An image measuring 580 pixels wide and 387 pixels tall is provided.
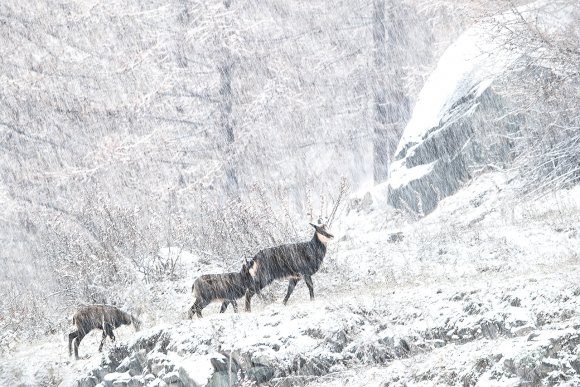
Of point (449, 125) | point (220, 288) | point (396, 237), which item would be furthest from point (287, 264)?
point (449, 125)

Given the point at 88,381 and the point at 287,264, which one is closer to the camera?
the point at 88,381

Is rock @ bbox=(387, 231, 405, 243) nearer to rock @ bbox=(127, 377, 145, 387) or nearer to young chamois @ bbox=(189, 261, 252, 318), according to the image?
young chamois @ bbox=(189, 261, 252, 318)

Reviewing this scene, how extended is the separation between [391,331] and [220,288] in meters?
2.94

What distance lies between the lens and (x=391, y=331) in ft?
26.6

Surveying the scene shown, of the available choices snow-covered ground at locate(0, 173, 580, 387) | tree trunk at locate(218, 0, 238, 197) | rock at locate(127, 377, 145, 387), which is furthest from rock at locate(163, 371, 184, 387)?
tree trunk at locate(218, 0, 238, 197)

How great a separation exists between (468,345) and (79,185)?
50.9 ft

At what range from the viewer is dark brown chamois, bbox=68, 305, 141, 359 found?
1034 cm

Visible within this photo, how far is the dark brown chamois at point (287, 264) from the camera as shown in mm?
9961

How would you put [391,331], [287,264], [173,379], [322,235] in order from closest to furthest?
[391,331] → [173,379] → [287,264] → [322,235]

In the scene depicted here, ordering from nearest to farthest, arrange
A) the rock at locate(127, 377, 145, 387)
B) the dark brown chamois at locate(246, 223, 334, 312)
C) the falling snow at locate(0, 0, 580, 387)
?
the falling snow at locate(0, 0, 580, 387)
the rock at locate(127, 377, 145, 387)
the dark brown chamois at locate(246, 223, 334, 312)

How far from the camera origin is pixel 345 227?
19.6 metres

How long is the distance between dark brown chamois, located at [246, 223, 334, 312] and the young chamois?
0.65 feet

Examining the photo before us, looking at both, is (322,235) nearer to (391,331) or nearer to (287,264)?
(287,264)

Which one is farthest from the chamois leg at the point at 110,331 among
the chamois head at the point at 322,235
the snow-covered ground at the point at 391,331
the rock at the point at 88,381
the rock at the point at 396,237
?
the rock at the point at 396,237
